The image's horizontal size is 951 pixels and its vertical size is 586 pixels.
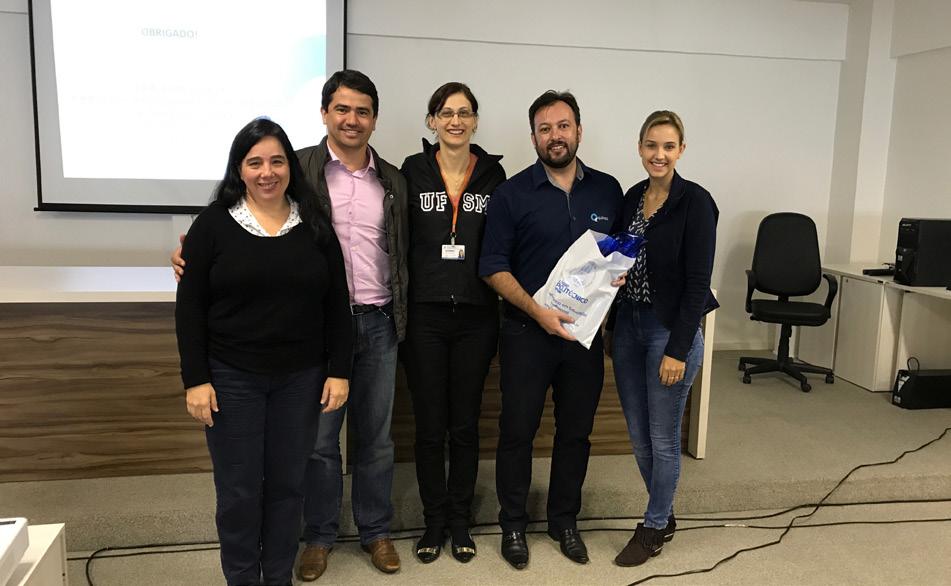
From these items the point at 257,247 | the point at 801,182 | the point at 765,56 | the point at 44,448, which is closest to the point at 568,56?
the point at 765,56

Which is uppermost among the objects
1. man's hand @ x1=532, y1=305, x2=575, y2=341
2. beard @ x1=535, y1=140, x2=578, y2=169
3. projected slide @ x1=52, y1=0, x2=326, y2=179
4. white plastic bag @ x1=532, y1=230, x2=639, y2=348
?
projected slide @ x1=52, y1=0, x2=326, y2=179

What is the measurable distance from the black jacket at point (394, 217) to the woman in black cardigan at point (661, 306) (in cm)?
70

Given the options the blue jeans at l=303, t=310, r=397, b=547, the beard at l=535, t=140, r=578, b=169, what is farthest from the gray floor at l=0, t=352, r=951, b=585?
the beard at l=535, t=140, r=578, b=169

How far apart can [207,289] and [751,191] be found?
4093mm

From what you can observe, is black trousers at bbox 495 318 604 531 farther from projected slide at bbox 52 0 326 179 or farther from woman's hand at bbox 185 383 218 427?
projected slide at bbox 52 0 326 179

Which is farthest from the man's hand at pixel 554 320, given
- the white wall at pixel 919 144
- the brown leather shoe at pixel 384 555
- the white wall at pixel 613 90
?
the white wall at pixel 919 144

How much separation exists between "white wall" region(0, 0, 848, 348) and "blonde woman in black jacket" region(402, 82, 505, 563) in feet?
7.09

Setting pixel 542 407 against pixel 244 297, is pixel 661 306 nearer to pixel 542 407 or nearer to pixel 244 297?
pixel 542 407

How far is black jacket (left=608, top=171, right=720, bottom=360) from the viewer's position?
2.12 metres

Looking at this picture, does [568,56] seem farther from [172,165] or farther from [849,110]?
[172,165]

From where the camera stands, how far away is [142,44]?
3906 millimetres

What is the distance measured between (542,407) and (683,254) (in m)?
0.66

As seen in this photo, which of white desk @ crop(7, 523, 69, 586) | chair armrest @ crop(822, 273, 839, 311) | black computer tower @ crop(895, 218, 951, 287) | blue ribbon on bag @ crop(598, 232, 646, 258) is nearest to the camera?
white desk @ crop(7, 523, 69, 586)

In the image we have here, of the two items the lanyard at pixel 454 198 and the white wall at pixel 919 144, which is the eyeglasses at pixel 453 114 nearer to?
the lanyard at pixel 454 198
